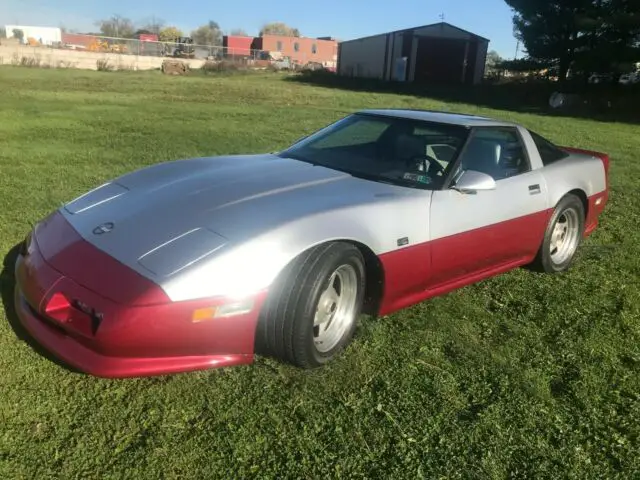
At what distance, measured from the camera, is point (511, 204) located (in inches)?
152

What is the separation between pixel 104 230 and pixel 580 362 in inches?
104

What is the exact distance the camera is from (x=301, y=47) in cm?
8238

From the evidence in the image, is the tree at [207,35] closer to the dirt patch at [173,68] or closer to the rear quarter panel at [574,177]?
the dirt patch at [173,68]

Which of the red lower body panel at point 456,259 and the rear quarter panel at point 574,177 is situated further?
the rear quarter panel at point 574,177

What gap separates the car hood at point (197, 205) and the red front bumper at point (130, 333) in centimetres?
18

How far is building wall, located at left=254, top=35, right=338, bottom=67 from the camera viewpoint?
8094 cm

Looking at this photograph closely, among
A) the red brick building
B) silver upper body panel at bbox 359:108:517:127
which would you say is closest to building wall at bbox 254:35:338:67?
the red brick building

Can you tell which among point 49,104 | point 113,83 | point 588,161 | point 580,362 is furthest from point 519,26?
point 580,362

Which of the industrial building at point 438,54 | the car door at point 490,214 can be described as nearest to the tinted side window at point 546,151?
the car door at point 490,214

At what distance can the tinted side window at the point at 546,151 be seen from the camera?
4.41 m

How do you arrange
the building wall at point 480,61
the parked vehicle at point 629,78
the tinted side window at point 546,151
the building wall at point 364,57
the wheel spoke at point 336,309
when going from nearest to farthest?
the wheel spoke at point 336,309 < the tinted side window at point 546,151 < the parked vehicle at point 629,78 < the building wall at point 480,61 < the building wall at point 364,57

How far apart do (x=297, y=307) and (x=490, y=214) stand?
165cm

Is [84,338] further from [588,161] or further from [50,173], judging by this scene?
[50,173]

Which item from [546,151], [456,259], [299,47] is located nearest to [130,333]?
[456,259]
